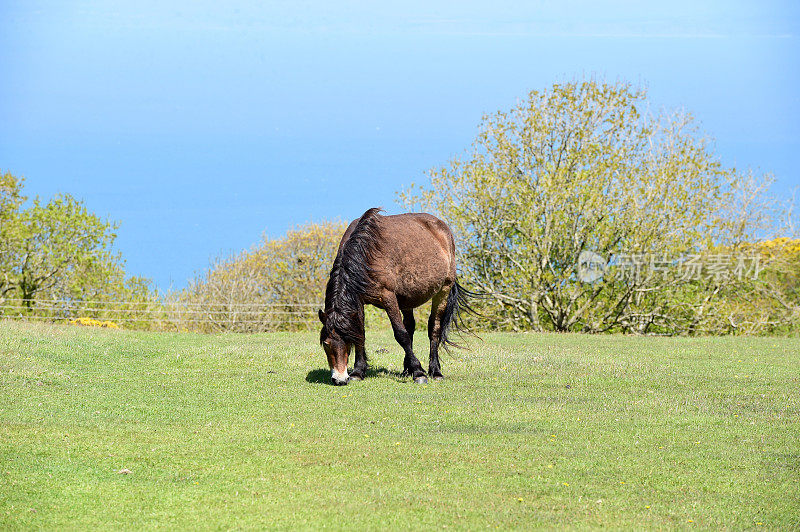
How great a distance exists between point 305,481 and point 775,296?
74.9ft

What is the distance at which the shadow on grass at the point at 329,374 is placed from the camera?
12.3 m

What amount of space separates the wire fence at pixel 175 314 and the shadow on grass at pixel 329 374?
38.0 ft

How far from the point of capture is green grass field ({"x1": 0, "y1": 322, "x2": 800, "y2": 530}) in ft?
20.2

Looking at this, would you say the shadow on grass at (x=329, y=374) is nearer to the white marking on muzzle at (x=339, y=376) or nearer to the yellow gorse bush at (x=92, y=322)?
the white marking on muzzle at (x=339, y=376)

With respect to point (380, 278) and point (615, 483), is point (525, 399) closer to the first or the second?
point (380, 278)

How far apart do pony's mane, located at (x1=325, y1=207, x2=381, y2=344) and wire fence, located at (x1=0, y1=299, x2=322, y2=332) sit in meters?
13.7

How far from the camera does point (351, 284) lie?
1127 centimetres

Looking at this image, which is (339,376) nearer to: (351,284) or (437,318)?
(351,284)

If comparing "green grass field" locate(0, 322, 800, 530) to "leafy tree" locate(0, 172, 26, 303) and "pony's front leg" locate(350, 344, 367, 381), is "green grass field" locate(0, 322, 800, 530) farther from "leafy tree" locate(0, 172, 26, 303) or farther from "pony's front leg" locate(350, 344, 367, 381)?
"leafy tree" locate(0, 172, 26, 303)

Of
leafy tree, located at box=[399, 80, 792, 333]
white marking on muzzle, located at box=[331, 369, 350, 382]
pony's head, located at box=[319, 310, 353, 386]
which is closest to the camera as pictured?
pony's head, located at box=[319, 310, 353, 386]

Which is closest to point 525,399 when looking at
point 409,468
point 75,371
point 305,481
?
point 409,468

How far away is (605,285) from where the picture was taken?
24.5m

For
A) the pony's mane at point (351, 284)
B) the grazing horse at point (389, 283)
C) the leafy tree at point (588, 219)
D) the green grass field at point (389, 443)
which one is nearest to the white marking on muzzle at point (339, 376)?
the grazing horse at point (389, 283)

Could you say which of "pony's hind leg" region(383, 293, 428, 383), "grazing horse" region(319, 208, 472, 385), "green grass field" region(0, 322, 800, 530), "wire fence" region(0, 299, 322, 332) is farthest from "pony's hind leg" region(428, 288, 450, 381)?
"wire fence" region(0, 299, 322, 332)
